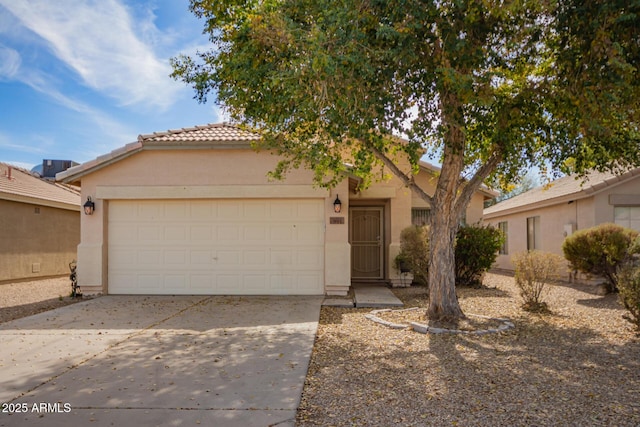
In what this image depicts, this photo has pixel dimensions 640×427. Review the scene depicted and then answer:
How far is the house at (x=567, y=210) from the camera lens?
12.6m

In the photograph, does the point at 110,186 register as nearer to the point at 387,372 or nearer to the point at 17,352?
the point at 17,352

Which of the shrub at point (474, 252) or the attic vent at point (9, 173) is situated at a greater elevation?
the attic vent at point (9, 173)

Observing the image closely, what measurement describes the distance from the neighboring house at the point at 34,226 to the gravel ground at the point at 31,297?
2.08 ft

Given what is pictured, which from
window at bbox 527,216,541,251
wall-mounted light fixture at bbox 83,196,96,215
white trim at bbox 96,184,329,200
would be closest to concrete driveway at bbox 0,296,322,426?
wall-mounted light fixture at bbox 83,196,96,215

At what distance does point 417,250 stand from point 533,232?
851 cm

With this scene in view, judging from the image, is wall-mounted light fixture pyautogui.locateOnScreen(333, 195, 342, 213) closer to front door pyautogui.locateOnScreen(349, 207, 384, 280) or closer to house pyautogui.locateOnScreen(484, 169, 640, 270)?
front door pyautogui.locateOnScreen(349, 207, 384, 280)

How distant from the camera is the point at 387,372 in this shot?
16.1ft

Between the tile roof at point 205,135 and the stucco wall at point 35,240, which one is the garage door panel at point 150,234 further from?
the stucco wall at point 35,240

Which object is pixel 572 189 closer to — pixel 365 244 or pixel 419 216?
pixel 419 216

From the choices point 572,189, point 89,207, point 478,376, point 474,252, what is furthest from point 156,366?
point 572,189

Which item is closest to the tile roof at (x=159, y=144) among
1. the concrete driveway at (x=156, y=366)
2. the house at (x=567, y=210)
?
the concrete driveway at (x=156, y=366)

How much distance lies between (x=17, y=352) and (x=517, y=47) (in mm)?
8216

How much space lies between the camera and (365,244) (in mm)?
13461

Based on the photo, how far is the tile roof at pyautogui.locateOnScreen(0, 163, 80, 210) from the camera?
13781 mm
